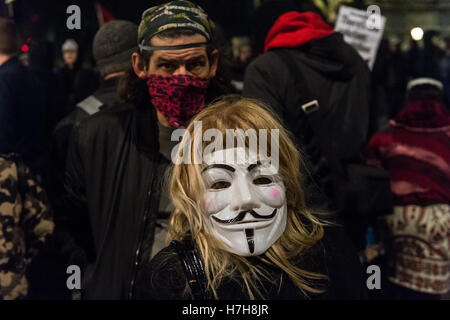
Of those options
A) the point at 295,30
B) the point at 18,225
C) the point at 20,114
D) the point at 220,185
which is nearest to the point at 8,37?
the point at 20,114

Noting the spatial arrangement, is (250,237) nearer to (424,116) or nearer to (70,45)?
(424,116)

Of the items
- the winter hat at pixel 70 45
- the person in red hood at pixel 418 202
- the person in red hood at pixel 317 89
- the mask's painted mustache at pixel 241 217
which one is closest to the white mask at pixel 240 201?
the mask's painted mustache at pixel 241 217

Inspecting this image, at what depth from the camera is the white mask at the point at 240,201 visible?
1769 millimetres

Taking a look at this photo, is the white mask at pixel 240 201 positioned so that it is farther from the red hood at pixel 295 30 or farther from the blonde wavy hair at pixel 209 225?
the red hood at pixel 295 30

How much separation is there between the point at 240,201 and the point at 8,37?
2.13m

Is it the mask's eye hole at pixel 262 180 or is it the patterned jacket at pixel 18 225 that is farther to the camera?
the patterned jacket at pixel 18 225

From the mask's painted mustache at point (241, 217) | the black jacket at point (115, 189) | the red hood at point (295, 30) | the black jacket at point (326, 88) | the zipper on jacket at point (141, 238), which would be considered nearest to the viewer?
the mask's painted mustache at point (241, 217)

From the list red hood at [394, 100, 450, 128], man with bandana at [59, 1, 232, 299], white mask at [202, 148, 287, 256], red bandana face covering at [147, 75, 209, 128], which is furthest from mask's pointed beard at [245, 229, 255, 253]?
red hood at [394, 100, 450, 128]

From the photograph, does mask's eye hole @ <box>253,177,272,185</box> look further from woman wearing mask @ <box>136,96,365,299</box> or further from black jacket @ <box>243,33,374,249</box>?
black jacket @ <box>243,33,374,249</box>

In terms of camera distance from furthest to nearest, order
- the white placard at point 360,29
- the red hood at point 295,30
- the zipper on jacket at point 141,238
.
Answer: the white placard at point 360,29 → the red hood at point 295,30 → the zipper on jacket at point 141,238

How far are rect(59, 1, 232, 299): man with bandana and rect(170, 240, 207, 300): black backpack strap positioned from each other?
1.02 ft

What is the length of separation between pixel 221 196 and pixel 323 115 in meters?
1.15

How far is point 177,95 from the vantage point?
87.4 inches
